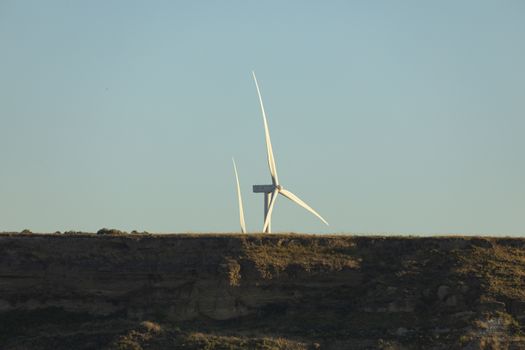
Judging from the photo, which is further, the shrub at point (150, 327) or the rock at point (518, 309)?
the shrub at point (150, 327)

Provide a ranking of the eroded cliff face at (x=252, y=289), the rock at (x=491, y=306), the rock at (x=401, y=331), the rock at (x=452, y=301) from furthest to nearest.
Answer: the rock at (x=452, y=301)
the eroded cliff face at (x=252, y=289)
the rock at (x=491, y=306)
the rock at (x=401, y=331)

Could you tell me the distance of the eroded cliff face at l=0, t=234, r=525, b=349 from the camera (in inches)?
4048

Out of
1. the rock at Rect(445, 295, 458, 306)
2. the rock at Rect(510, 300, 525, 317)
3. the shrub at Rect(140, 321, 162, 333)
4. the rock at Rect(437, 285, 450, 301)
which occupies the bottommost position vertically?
the shrub at Rect(140, 321, 162, 333)

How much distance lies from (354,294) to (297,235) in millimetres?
5162

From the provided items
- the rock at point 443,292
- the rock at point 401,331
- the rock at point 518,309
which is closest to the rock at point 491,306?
the rock at point 518,309

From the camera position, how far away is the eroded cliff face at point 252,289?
337 feet

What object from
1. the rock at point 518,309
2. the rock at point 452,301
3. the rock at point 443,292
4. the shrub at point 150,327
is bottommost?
the shrub at point 150,327

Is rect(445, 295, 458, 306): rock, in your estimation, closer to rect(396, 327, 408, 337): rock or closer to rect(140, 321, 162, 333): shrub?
rect(396, 327, 408, 337): rock

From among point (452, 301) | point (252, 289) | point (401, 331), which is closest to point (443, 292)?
point (452, 301)

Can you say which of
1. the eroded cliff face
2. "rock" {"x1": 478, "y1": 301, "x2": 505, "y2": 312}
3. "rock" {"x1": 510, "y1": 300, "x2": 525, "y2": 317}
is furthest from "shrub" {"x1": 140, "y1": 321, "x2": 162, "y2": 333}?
"rock" {"x1": 510, "y1": 300, "x2": 525, "y2": 317}

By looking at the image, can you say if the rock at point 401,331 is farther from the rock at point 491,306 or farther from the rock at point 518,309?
the rock at point 518,309

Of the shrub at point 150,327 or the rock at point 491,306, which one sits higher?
the rock at point 491,306

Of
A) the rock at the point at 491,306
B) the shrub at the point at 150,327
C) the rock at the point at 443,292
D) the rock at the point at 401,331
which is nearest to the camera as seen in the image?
the rock at the point at 401,331

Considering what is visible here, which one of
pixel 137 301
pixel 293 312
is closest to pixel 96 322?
pixel 137 301
